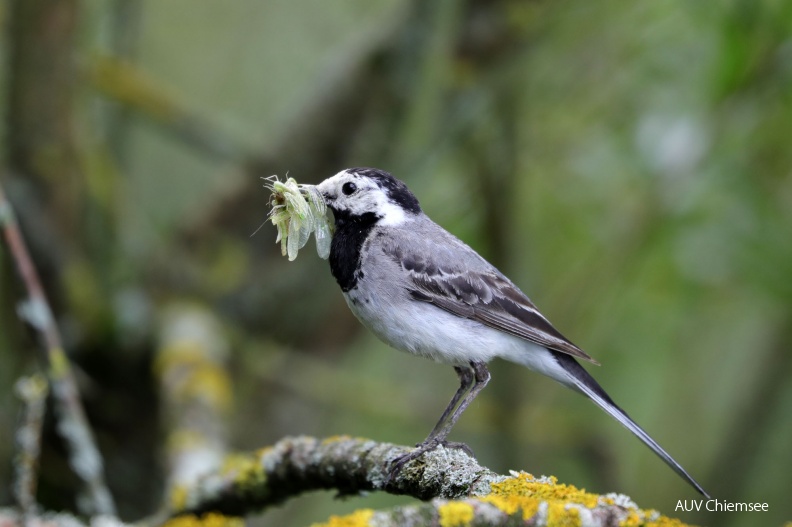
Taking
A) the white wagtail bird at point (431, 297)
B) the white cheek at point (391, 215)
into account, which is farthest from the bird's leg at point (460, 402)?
the white cheek at point (391, 215)

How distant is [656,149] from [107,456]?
444cm

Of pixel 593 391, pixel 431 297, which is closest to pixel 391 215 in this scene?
pixel 431 297

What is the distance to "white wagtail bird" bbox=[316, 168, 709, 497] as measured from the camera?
3.76 meters

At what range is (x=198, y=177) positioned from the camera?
948cm

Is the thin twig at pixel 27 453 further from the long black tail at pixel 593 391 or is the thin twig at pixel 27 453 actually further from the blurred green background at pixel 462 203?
the blurred green background at pixel 462 203

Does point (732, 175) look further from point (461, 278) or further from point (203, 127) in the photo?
point (203, 127)

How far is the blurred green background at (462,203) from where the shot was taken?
18.3 feet

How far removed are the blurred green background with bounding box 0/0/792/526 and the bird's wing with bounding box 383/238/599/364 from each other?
1772 mm

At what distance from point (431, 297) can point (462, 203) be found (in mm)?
2932

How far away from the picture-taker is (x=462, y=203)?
6750mm

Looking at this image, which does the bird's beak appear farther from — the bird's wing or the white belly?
the white belly

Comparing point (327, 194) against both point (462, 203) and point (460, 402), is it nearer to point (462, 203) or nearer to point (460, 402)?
point (460, 402)

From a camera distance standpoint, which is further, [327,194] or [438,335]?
[327,194]

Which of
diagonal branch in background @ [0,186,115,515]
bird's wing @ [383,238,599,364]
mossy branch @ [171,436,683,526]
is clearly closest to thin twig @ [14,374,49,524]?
diagonal branch in background @ [0,186,115,515]
